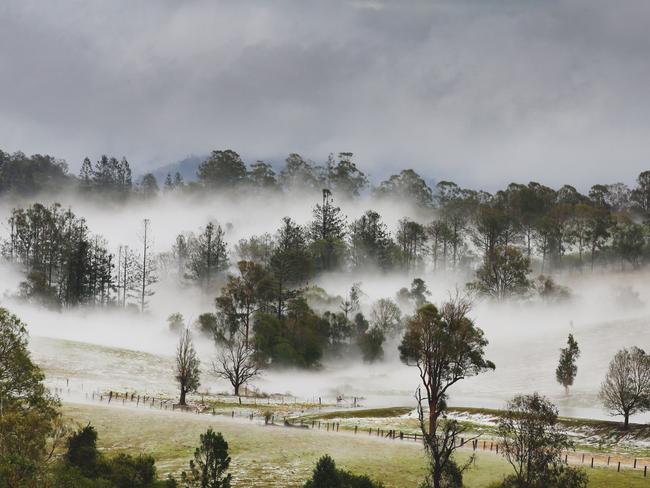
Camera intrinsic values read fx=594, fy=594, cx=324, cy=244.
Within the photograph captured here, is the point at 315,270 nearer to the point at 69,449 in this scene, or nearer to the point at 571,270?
the point at 571,270

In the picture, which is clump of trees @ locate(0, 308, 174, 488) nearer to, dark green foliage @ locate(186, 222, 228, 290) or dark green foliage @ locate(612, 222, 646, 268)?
dark green foliage @ locate(186, 222, 228, 290)

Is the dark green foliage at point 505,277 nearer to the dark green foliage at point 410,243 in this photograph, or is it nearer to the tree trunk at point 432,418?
the dark green foliage at point 410,243

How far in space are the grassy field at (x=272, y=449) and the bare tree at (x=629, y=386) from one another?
701 inches

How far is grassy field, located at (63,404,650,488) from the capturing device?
4188 centimetres

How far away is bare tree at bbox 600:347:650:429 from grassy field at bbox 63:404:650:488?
17.8 m

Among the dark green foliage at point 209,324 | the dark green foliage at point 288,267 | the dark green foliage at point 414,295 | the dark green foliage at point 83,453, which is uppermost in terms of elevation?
the dark green foliage at point 288,267

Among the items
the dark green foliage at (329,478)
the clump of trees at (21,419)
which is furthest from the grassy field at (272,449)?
the clump of trees at (21,419)

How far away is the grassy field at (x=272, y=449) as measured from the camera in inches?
1649

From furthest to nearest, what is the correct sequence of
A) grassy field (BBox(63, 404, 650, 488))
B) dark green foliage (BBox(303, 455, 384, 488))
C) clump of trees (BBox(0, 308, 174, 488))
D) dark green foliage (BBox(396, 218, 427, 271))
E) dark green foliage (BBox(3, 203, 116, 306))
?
dark green foliage (BBox(396, 218, 427, 271)) < dark green foliage (BBox(3, 203, 116, 306)) < grassy field (BBox(63, 404, 650, 488)) < dark green foliage (BBox(303, 455, 384, 488)) < clump of trees (BBox(0, 308, 174, 488))

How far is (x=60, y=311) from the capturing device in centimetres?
12131

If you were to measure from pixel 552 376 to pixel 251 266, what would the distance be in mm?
56490

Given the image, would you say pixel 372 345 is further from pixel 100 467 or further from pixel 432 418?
pixel 100 467

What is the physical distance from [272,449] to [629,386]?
124 ft

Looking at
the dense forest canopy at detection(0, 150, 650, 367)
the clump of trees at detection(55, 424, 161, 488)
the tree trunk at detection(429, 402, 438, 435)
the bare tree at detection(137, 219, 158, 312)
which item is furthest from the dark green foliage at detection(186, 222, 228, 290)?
the clump of trees at detection(55, 424, 161, 488)
